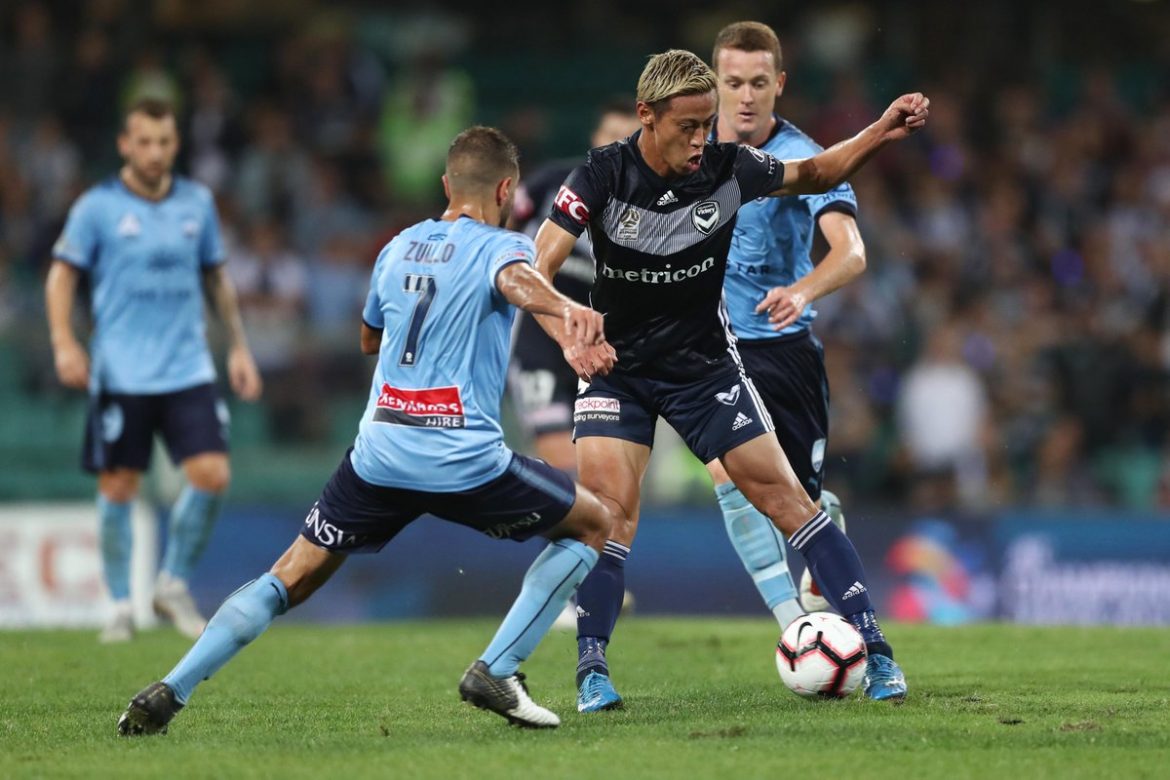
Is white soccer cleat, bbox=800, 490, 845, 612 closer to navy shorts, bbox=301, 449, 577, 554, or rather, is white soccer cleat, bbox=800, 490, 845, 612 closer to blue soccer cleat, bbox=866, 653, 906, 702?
blue soccer cleat, bbox=866, 653, 906, 702

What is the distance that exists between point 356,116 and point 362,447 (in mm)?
12632

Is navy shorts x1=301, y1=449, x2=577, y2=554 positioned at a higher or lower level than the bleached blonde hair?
lower

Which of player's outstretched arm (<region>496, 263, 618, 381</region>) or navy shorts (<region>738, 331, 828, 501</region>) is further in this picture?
navy shorts (<region>738, 331, 828, 501</region>)

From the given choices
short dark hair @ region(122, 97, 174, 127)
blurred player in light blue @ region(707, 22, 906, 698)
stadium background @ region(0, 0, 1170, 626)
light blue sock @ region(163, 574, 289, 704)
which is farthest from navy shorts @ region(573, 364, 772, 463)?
stadium background @ region(0, 0, 1170, 626)

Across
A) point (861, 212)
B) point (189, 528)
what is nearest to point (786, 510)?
point (189, 528)

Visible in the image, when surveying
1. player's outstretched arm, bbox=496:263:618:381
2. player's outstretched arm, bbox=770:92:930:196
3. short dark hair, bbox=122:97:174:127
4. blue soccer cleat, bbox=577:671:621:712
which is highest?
short dark hair, bbox=122:97:174:127

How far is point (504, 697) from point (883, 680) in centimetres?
165

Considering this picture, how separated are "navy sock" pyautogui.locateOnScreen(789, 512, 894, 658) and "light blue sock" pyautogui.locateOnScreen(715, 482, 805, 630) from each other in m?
0.96

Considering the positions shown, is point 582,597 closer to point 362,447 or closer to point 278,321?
point 362,447

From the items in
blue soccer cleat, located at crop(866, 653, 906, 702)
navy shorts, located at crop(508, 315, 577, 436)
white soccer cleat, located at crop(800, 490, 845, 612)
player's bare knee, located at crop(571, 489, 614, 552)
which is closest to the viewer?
player's bare knee, located at crop(571, 489, 614, 552)

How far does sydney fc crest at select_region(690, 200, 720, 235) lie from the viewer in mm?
6805

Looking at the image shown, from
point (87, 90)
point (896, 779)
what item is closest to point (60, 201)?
point (87, 90)

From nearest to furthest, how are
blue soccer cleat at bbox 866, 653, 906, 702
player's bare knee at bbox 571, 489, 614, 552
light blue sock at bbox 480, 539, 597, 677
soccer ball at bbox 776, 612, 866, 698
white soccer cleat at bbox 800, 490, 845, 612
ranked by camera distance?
light blue sock at bbox 480, 539, 597, 677 < player's bare knee at bbox 571, 489, 614, 552 < soccer ball at bbox 776, 612, 866, 698 < blue soccer cleat at bbox 866, 653, 906, 702 < white soccer cleat at bbox 800, 490, 845, 612

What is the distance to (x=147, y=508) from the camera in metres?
13.8
